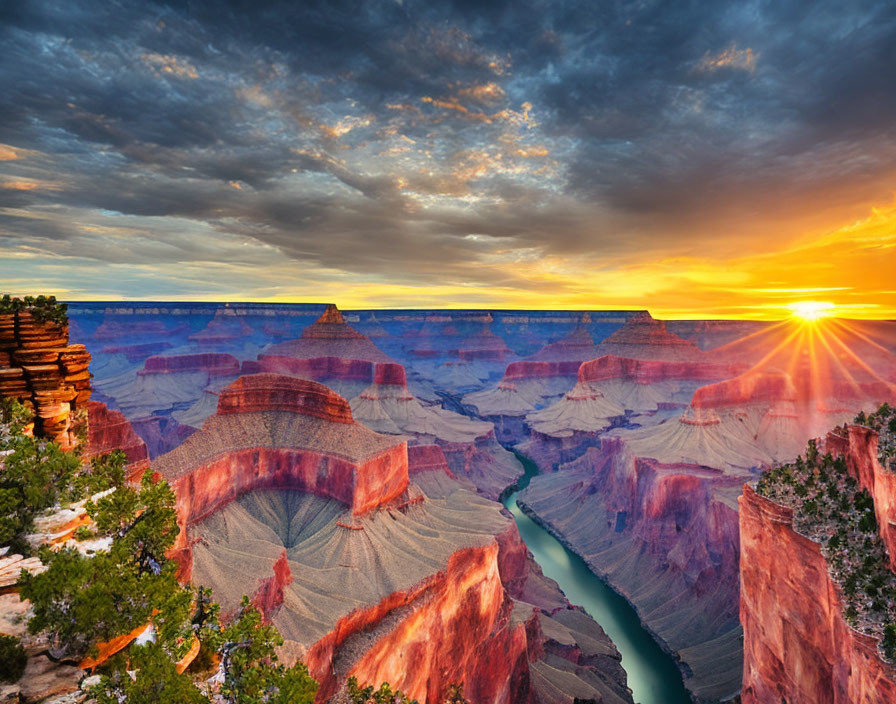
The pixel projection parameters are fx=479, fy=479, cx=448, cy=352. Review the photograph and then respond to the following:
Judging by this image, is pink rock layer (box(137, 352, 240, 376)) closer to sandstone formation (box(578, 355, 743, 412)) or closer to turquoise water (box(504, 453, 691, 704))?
turquoise water (box(504, 453, 691, 704))

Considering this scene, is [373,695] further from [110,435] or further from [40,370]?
[110,435]

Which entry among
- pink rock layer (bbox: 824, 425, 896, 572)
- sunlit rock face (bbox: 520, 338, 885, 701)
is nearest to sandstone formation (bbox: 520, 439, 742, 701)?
sunlit rock face (bbox: 520, 338, 885, 701)

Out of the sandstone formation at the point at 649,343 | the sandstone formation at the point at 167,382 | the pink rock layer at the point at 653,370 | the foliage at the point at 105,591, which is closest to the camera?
the foliage at the point at 105,591

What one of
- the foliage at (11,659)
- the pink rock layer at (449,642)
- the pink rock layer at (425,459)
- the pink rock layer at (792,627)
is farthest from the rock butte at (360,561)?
the pink rock layer at (425,459)

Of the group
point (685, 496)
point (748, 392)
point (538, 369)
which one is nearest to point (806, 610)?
point (685, 496)

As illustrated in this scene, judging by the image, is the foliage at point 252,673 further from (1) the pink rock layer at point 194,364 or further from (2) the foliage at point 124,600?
(1) the pink rock layer at point 194,364
